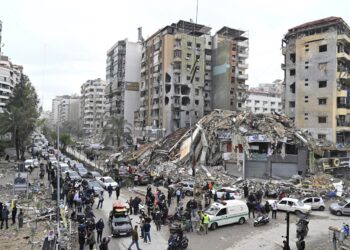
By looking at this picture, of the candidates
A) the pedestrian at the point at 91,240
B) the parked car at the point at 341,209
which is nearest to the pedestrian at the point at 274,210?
the parked car at the point at 341,209

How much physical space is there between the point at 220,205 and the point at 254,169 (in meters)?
20.9

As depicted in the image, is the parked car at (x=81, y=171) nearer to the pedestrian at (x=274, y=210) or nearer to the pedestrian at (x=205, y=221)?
the pedestrian at (x=205, y=221)

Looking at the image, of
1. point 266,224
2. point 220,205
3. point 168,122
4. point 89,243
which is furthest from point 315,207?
point 168,122

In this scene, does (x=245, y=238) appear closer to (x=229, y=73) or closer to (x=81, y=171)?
(x=81, y=171)

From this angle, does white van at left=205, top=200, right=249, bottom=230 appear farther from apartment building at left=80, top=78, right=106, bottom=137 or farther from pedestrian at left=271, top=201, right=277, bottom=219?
apartment building at left=80, top=78, right=106, bottom=137

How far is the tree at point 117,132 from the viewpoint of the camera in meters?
72.8

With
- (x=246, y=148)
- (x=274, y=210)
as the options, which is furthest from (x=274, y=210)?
(x=246, y=148)

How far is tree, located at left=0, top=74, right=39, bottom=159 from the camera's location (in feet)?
177

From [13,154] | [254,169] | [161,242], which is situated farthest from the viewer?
[13,154]

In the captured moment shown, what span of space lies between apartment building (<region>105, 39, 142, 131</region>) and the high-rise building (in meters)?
5.74

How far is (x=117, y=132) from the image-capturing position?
7238 cm

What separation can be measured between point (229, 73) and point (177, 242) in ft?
194

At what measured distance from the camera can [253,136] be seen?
43.6 m

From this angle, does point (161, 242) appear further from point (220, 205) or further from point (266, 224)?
point (266, 224)
